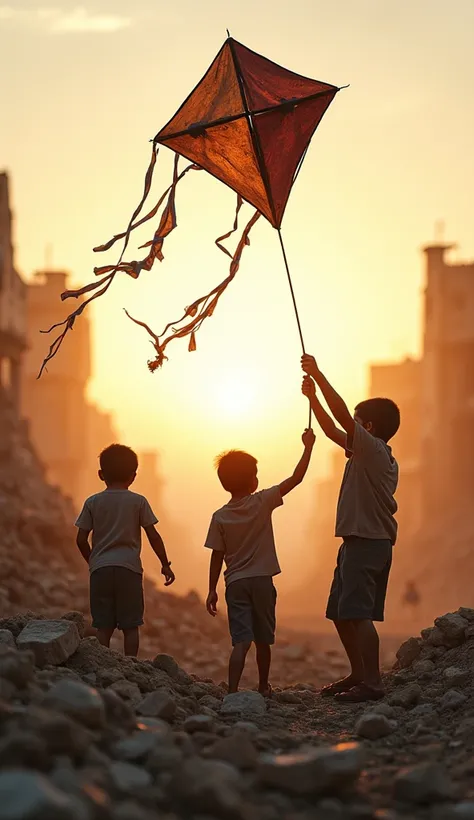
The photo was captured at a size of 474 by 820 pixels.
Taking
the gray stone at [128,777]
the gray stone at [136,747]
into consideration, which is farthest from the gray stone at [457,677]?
the gray stone at [128,777]

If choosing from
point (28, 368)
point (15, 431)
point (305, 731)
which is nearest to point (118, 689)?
point (305, 731)

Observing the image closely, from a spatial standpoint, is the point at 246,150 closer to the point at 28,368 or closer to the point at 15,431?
the point at 15,431

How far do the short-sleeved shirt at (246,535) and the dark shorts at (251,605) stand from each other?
0.05 metres

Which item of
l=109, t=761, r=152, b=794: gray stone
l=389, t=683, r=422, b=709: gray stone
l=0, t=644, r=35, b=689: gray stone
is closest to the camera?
l=109, t=761, r=152, b=794: gray stone

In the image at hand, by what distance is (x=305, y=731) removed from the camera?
4590 millimetres

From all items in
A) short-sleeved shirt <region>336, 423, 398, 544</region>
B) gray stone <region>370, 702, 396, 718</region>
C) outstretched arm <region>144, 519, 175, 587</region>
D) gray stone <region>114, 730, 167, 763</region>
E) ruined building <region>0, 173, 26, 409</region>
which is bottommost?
gray stone <region>370, 702, 396, 718</region>

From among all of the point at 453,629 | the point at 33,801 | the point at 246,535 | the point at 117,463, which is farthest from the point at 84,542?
the point at 33,801

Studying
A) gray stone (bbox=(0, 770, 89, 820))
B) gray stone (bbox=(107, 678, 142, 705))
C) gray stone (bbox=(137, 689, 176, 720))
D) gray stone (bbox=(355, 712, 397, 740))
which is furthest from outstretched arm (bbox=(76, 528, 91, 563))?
gray stone (bbox=(0, 770, 89, 820))

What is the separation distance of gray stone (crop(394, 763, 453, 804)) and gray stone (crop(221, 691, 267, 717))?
1.61 meters

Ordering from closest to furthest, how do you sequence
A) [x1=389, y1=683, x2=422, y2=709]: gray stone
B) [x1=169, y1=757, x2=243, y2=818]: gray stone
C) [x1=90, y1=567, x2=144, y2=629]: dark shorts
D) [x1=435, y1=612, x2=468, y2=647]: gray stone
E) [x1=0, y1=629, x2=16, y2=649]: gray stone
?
1. [x1=169, y1=757, x2=243, y2=818]: gray stone
2. [x1=0, y1=629, x2=16, y2=649]: gray stone
3. [x1=389, y1=683, x2=422, y2=709]: gray stone
4. [x1=90, y1=567, x2=144, y2=629]: dark shorts
5. [x1=435, y1=612, x2=468, y2=647]: gray stone

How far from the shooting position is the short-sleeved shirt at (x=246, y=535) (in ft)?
17.7

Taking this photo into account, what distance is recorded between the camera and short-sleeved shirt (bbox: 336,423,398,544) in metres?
5.23

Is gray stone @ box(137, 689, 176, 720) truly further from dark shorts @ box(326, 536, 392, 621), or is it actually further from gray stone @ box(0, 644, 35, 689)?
dark shorts @ box(326, 536, 392, 621)

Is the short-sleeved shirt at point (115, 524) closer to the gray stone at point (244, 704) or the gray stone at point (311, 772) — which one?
the gray stone at point (244, 704)
